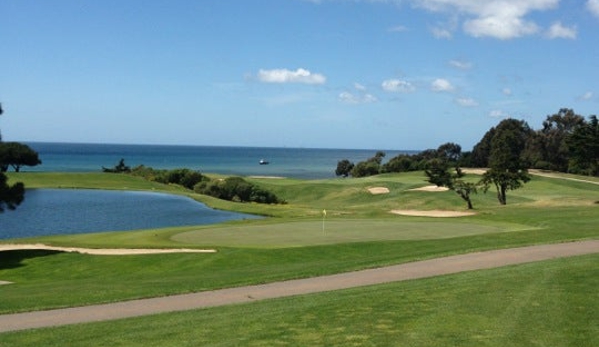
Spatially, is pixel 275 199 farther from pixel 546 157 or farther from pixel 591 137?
pixel 546 157

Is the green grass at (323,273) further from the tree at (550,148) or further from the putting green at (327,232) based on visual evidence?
the tree at (550,148)

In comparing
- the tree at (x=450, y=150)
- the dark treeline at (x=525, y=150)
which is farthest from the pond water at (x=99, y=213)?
the tree at (x=450, y=150)

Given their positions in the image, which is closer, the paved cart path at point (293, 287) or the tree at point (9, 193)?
the paved cart path at point (293, 287)

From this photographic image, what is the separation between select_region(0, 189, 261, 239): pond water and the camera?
4903 cm

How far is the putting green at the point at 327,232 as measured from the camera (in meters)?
26.9

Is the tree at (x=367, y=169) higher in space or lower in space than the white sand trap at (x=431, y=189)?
higher

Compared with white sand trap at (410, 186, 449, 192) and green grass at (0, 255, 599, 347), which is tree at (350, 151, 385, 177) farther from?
green grass at (0, 255, 599, 347)

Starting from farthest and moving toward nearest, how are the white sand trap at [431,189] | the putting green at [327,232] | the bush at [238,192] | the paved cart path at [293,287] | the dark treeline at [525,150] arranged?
the dark treeline at [525,150], the bush at [238,192], the white sand trap at [431,189], the putting green at [327,232], the paved cart path at [293,287]

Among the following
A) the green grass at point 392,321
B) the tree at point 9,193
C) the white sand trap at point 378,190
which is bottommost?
the white sand trap at point 378,190

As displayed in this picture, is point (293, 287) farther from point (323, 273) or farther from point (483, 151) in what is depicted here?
point (483, 151)

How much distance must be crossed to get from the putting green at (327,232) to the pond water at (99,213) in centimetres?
2005

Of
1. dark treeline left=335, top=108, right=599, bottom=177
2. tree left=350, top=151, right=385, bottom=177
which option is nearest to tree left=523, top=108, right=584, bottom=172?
dark treeline left=335, top=108, right=599, bottom=177

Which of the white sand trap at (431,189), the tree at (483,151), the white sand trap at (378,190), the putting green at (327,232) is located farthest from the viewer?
the tree at (483,151)

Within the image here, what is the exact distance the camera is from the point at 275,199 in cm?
7719
